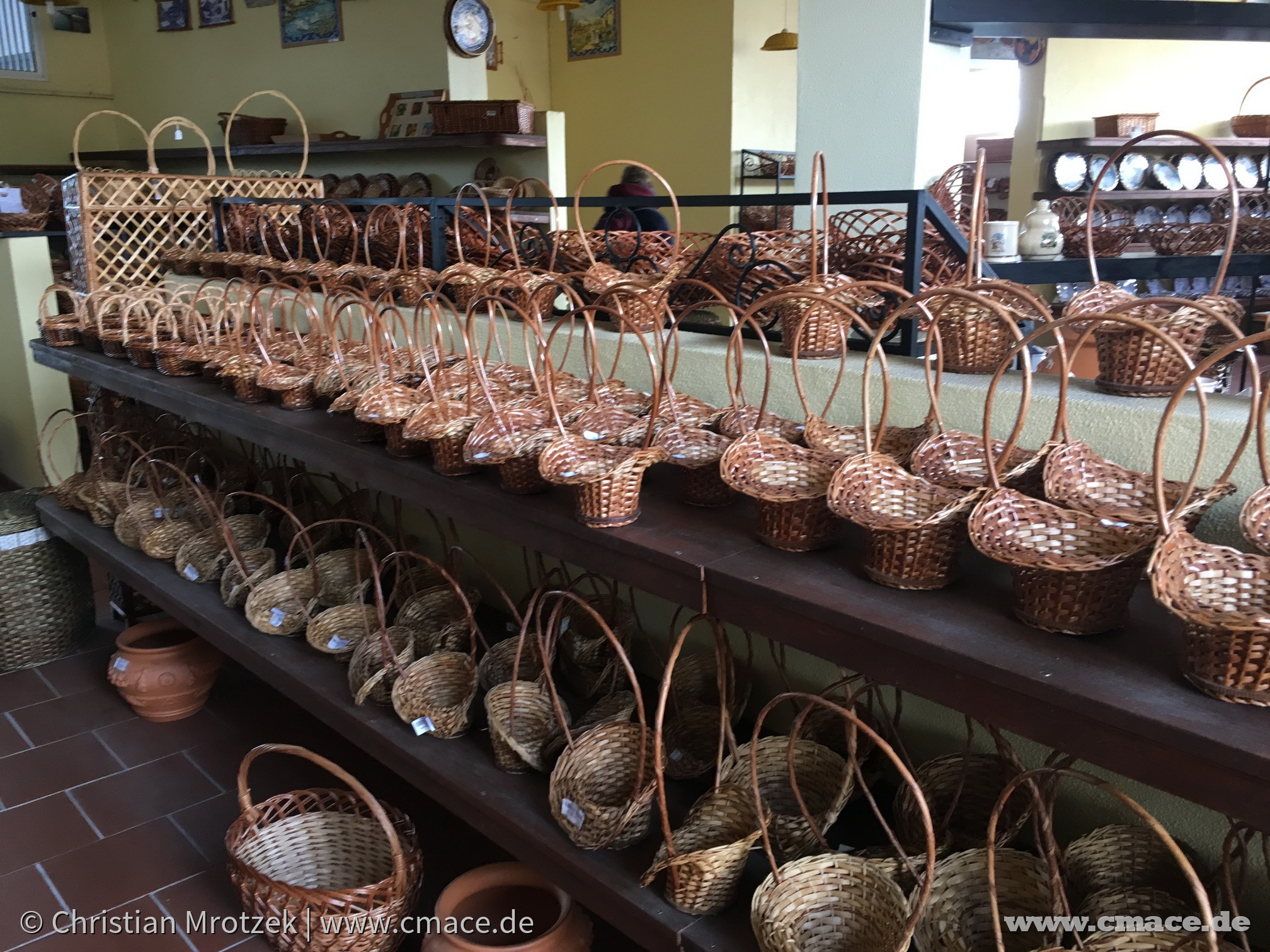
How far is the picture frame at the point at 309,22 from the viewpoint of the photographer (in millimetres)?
6406

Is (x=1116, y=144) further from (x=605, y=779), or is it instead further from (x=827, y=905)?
(x=827, y=905)

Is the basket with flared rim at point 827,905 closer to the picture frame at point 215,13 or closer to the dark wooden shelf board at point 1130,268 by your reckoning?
the dark wooden shelf board at point 1130,268

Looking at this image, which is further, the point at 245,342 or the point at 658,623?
the point at 245,342

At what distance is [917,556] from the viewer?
120cm

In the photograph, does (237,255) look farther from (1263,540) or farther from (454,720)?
(1263,540)

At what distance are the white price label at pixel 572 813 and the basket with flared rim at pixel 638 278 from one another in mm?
894

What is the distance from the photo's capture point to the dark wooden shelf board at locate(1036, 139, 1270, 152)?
621 cm

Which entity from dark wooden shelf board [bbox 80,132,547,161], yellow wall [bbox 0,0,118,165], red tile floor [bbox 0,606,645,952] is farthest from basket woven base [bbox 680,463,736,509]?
yellow wall [bbox 0,0,118,165]

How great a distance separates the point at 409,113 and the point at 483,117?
A: 92 centimetres

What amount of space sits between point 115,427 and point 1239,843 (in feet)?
11.3

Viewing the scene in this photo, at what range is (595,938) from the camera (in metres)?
1.97

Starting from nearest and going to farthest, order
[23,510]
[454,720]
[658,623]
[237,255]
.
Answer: [454,720]
[658,623]
[23,510]
[237,255]

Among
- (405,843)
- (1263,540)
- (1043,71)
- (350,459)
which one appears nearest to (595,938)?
(405,843)

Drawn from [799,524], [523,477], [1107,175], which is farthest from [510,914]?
[1107,175]
